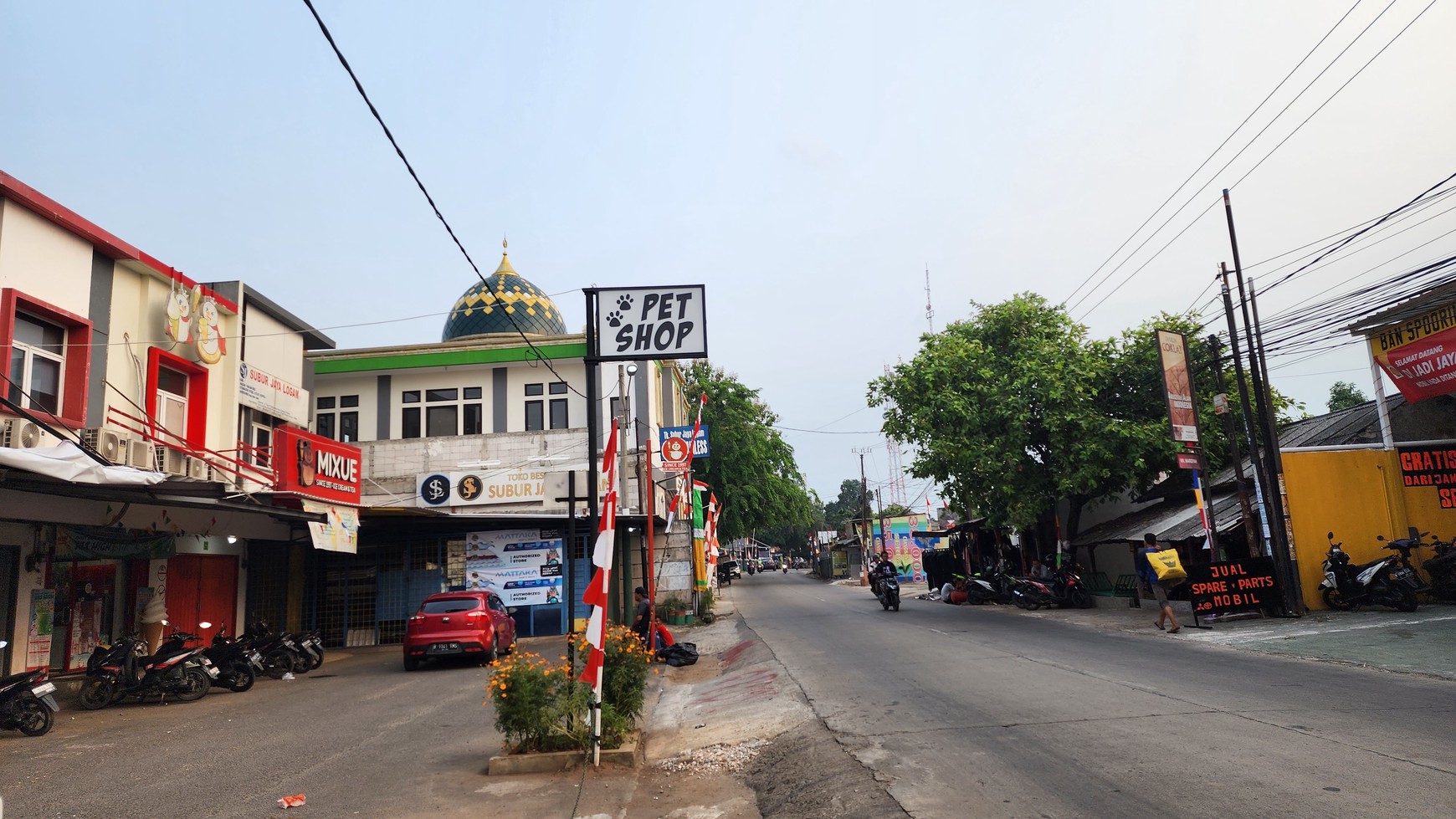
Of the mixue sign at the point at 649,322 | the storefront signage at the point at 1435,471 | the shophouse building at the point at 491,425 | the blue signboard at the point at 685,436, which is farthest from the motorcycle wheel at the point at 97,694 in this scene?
the storefront signage at the point at 1435,471

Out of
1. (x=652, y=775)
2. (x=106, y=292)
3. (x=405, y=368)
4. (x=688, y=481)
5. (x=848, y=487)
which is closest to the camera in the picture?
(x=652, y=775)

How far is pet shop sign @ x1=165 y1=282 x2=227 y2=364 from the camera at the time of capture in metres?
17.4

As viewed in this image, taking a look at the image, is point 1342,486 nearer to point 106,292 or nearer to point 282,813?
point 282,813

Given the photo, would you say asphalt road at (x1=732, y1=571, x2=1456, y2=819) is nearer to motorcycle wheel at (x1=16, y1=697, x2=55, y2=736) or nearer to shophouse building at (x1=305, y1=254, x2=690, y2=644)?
motorcycle wheel at (x1=16, y1=697, x2=55, y2=736)

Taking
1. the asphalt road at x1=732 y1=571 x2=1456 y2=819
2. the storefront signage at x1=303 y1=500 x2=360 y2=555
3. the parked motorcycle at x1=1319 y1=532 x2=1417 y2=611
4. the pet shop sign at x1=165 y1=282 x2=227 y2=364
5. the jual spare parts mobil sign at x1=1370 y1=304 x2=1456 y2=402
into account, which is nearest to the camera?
the asphalt road at x1=732 y1=571 x2=1456 y2=819

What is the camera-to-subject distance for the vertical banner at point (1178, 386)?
18.7 meters

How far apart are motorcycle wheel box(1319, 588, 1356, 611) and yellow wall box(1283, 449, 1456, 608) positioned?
28cm

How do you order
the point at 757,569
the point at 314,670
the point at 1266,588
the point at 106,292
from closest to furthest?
the point at 106,292, the point at 1266,588, the point at 314,670, the point at 757,569

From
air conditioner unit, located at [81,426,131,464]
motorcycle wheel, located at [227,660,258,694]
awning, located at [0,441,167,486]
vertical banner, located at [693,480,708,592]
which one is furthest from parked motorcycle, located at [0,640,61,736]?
vertical banner, located at [693,480,708,592]

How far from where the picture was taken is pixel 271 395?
21.1 metres

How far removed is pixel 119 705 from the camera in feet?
46.0

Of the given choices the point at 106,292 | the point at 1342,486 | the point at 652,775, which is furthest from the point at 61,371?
the point at 1342,486

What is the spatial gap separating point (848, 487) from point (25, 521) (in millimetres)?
153993

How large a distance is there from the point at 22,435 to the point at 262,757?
7613 mm
